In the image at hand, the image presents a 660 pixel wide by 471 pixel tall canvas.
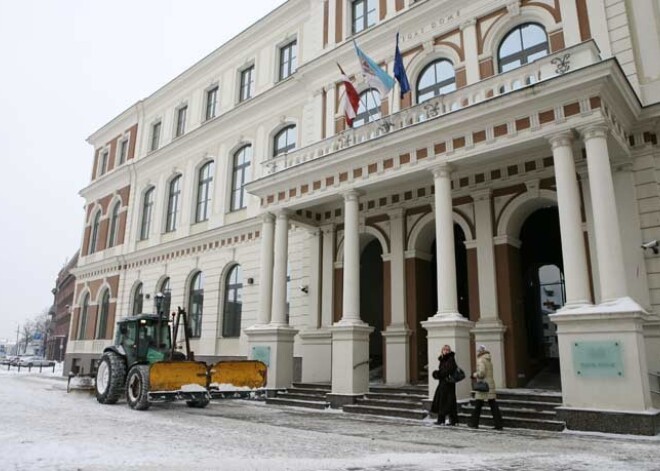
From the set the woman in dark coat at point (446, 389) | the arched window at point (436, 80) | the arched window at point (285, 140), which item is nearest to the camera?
the woman in dark coat at point (446, 389)

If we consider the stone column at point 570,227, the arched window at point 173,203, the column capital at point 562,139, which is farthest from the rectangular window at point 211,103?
the stone column at point 570,227

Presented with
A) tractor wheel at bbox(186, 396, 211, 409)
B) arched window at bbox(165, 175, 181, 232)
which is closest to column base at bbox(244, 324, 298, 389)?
tractor wheel at bbox(186, 396, 211, 409)

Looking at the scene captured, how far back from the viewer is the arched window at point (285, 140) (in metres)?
20.7

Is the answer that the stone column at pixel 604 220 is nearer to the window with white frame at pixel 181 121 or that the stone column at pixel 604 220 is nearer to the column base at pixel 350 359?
the column base at pixel 350 359

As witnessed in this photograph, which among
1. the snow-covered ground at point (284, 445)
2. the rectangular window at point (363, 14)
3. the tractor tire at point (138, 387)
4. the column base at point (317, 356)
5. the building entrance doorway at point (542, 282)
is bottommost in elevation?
the snow-covered ground at point (284, 445)

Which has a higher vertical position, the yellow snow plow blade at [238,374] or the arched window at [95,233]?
the arched window at [95,233]

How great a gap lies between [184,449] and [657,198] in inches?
413

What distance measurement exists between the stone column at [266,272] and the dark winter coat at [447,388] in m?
6.71

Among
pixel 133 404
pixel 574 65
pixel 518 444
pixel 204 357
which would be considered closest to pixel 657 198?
pixel 574 65

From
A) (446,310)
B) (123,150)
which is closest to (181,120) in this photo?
(123,150)

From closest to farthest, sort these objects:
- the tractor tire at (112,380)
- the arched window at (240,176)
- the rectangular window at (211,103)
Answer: the tractor tire at (112,380) < the arched window at (240,176) < the rectangular window at (211,103)

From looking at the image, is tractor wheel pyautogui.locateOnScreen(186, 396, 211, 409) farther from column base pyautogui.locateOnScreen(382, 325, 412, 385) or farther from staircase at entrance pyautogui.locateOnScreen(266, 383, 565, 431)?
column base pyautogui.locateOnScreen(382, 325, 412, 385)

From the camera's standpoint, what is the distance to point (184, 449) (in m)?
7.05

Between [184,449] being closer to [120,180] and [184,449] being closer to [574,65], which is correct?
[574,65]
